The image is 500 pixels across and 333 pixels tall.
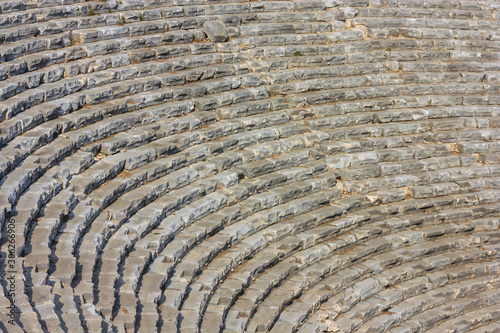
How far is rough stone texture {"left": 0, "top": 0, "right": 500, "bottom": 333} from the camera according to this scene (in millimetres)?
6707

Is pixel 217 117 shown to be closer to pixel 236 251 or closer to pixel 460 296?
pixel 236 251

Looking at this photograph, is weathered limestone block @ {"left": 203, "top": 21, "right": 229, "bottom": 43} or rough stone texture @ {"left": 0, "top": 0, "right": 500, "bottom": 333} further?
weathered limestone block @ {"left": 203, "top": 21, "right": 229, "bottom": 43}

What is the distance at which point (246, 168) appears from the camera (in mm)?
9500

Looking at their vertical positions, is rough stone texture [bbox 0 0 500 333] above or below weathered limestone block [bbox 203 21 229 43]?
below

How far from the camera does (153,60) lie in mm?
10148

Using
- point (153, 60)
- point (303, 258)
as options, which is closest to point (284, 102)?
point (153, 60)

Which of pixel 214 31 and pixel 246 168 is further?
pixel 214 31

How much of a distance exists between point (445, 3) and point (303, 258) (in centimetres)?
841

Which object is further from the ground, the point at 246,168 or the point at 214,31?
the point at 214,31

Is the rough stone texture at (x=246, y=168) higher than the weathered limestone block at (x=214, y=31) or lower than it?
lower

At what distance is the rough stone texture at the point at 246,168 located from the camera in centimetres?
671

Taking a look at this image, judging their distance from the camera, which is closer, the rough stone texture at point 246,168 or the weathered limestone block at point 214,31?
the rough stone texture at point 246,168

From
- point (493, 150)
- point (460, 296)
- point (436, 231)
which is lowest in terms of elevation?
point (460, 296)

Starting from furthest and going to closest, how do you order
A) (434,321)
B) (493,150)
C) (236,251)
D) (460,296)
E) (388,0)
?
1. (388,0)
2. (493,150)
3. (460,296)
4. (434,321)
5. (236,251)
